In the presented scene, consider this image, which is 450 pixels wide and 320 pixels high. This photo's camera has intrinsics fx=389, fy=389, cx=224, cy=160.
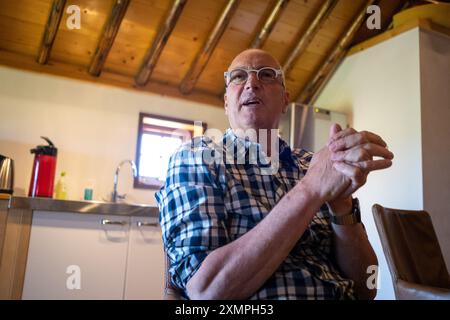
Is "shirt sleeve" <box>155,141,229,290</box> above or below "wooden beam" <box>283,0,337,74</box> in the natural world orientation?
below

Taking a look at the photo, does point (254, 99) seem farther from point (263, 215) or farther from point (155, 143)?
point (155, 143)

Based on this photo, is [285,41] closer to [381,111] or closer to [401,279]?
[381,111]

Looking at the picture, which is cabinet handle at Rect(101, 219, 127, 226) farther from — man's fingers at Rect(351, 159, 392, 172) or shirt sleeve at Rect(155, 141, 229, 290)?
man's fingers at Rect(351, 159, 392, 172)

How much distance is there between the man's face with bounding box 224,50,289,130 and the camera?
116cm

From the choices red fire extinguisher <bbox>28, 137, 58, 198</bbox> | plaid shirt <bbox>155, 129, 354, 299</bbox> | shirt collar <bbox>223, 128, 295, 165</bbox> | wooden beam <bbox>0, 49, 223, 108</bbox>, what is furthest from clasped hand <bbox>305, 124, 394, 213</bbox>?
wooden beam <bbox>0, 49, 223, 108</bbox>

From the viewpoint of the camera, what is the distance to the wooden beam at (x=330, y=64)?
3119 mm

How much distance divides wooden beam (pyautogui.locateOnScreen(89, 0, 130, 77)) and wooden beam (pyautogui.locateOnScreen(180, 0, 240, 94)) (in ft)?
2.10

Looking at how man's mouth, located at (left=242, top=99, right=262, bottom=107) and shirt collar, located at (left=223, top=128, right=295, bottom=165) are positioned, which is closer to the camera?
shirt collar, located at (left=223, top=128, right=295, bottom=165)

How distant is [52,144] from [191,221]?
6.57 ft

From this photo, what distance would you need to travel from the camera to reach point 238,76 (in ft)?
3.95

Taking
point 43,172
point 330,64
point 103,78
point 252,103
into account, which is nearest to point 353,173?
point 252,103

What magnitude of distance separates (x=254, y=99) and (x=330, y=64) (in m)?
2.40

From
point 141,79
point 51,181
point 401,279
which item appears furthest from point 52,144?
point 401,279

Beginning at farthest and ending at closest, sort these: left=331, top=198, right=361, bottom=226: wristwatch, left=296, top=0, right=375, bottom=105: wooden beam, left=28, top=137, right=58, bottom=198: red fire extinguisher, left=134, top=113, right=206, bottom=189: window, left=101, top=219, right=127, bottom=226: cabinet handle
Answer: left=296, top=0, right=375, bottom=105: wooden beam
left=134, top=113, right=206, bottom=189: window
left=28, top=137, right=58, bottom=198: red fire extinguisher
left=101, top=219, right=127, bottom=226: cabinet handle
left=331, top=198, right=361, bottom=226: wristwatch
